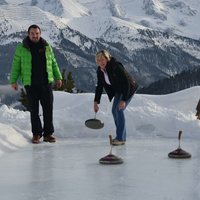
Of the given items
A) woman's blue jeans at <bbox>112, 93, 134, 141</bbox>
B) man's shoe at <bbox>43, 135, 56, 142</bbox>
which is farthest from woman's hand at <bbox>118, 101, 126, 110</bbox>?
man's shoe at <bbox>43, 135, 56, 142</bbox>

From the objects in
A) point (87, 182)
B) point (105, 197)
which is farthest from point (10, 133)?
point (105, 197)

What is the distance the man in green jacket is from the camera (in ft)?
19.3

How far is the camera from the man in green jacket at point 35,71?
19.3 ft

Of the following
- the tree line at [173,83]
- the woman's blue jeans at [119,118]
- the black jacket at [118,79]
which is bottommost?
the tree line at [173,83]

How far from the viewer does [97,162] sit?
13.6 ft

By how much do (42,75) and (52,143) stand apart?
3.69ft

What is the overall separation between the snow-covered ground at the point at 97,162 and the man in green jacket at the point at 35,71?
474 millimetres

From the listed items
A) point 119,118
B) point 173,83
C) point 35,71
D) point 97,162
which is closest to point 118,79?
point 119,118

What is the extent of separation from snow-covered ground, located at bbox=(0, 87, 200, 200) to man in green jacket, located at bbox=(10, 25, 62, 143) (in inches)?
18.7

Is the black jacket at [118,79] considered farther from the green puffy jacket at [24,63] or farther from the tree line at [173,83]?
the tree line at [173,83]

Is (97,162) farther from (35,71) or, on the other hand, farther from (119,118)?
(35,71)

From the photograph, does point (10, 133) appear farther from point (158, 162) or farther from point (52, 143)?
point (158, 162)

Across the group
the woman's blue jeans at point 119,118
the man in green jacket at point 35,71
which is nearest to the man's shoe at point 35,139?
the man in green jacket at point 35,71

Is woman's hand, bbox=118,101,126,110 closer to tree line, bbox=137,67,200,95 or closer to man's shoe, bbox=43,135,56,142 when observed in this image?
man's shoe, bbox=43,135,56,142
